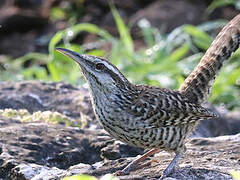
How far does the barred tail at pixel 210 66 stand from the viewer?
18.9ft

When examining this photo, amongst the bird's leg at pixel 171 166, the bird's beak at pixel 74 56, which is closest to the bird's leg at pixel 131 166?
the bird's leg at pixel 171 166

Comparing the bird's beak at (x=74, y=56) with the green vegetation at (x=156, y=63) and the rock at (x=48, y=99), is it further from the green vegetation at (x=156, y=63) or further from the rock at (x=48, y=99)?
the green vegetation at (x=156, y=63)

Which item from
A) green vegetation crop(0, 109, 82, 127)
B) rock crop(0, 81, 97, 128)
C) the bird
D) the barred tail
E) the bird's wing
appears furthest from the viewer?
rock crop(0, 81, 97, 128)

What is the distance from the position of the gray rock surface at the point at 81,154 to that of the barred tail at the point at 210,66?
0.54 m

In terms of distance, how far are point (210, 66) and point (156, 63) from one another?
144 inches

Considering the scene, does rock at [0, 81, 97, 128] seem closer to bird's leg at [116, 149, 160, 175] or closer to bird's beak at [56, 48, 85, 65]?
bird's leg at [116, 149, 160, 175]

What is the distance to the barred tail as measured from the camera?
5.77 metres

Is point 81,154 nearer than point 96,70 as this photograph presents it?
No

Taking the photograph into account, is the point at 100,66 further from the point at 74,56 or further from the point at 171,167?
the point at 171,167

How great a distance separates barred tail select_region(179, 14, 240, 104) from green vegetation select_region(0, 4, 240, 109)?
8.85ft

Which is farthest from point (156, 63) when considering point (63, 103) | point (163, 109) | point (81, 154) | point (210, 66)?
point (163, 109)

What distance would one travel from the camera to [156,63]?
31.1ft

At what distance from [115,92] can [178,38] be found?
5248 millimetres

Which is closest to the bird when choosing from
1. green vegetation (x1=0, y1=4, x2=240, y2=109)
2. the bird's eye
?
the bird's eye
